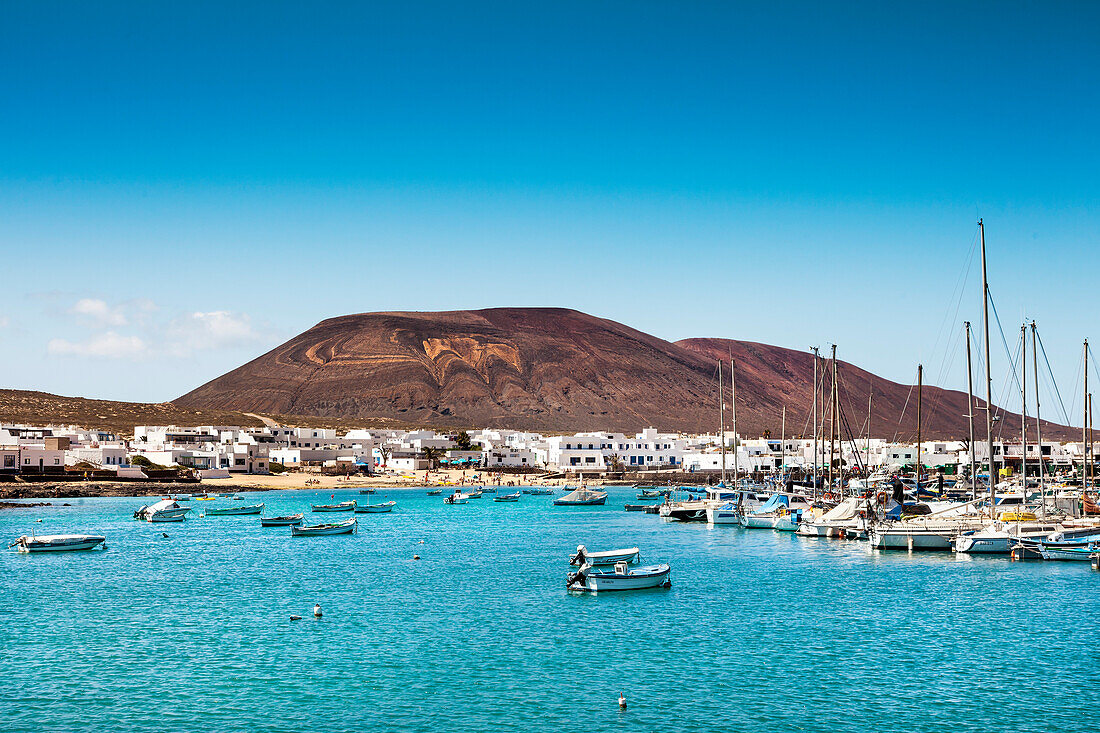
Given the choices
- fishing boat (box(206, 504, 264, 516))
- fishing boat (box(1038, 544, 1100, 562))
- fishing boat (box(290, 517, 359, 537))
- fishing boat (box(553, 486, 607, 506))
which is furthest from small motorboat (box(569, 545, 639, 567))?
fishing boat (box(553, 486, 607, 506))

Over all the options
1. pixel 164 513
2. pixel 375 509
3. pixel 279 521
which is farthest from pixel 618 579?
pixel 375 509

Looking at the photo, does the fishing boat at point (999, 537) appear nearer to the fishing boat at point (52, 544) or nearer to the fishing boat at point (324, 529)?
the fishing boat at point (324, 529)

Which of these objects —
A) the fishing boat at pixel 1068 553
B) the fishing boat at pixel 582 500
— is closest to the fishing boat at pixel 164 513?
the fishing boat at pixel 582 500

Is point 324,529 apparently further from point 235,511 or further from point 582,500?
point 582,500

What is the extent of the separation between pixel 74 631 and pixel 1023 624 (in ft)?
114

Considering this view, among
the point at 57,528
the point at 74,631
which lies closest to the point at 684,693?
the point at 74,631

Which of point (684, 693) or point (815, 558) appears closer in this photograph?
point (684, 693)

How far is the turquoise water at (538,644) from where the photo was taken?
26469 millimetres

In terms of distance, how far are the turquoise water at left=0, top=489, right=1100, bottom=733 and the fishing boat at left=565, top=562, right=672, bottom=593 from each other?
2.46 ft

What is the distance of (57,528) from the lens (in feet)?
250

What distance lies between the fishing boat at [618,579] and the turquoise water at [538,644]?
2.46 ft

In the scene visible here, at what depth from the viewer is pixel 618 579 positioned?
1804 inches

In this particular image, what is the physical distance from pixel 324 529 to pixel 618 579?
38.8 meters

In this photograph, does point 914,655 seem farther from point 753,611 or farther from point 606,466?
point 606,466
